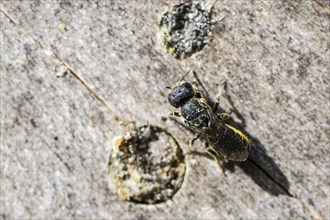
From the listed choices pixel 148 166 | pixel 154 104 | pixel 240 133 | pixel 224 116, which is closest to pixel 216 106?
pixel 224 116

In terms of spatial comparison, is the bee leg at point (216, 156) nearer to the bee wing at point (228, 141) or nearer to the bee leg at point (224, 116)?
the bee wing at point (228, 141)

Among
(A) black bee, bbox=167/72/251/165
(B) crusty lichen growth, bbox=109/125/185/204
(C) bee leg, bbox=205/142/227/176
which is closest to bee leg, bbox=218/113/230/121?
(A) black bee, bbox=167/72/251/165

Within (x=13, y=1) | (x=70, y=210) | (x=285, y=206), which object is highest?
(x=13, y=1)

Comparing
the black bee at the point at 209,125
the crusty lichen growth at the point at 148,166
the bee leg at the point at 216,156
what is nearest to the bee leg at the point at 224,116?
the black bee at the point at 209,125

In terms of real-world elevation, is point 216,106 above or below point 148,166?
above

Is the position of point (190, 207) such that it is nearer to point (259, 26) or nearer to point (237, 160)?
point (237, 160)

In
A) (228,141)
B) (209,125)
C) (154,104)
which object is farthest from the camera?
(209,125)

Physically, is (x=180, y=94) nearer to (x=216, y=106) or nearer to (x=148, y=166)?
(x=216, y=106)

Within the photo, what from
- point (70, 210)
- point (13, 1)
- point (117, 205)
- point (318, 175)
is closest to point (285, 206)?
point (318, 175)
